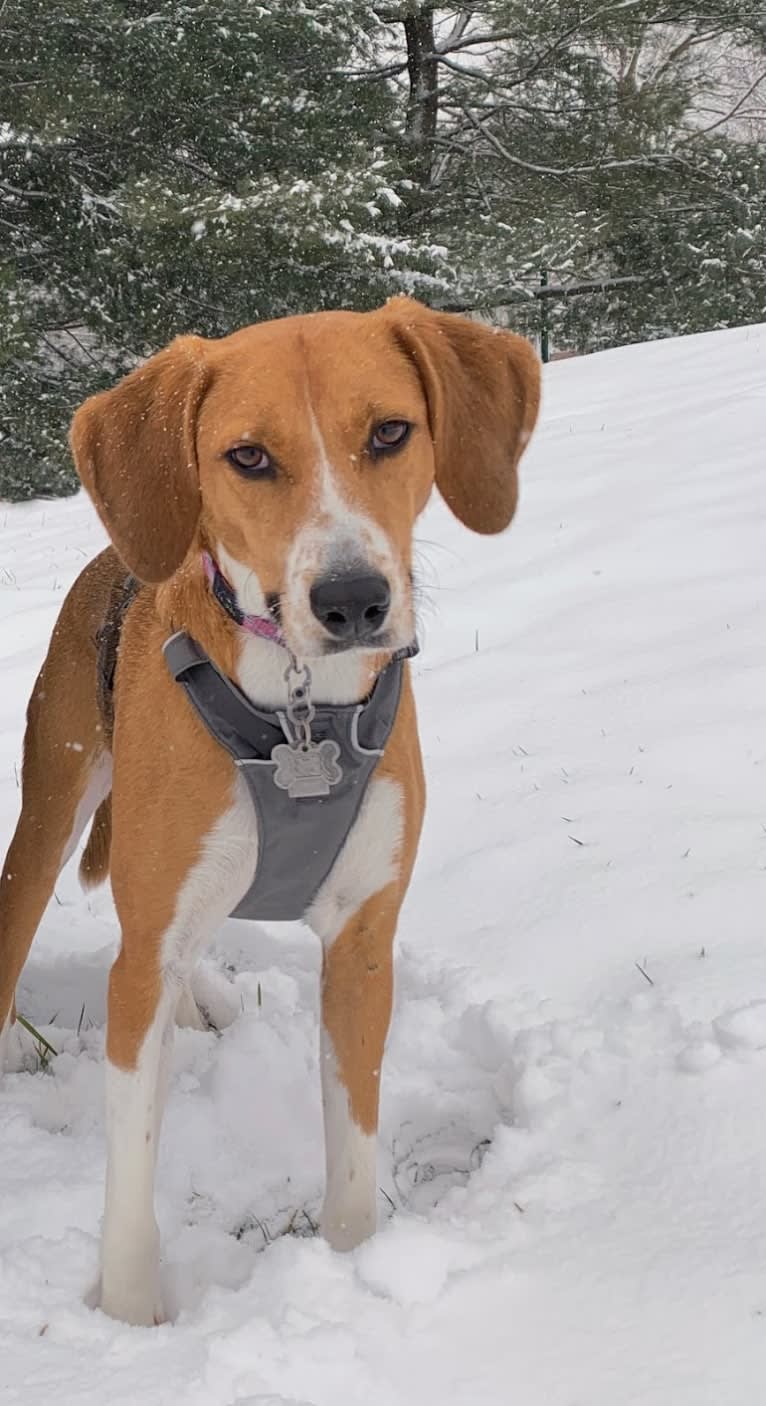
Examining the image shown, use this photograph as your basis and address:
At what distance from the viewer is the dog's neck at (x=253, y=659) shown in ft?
7.51

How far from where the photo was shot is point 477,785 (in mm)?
4172

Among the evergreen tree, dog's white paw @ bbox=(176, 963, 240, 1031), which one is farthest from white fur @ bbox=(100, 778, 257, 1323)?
the evergreen tree

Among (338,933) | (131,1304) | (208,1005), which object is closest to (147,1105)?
(131,1304)

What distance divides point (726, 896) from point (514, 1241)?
4.00 feet

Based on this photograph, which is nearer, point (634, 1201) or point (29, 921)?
point (634, 1201)

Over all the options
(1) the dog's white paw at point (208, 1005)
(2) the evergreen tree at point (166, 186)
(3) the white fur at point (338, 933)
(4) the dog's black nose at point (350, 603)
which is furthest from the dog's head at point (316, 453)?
(2) the evergreen tree at point (166, 186)

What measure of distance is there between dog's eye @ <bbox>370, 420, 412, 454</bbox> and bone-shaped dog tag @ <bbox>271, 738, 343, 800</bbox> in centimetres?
55

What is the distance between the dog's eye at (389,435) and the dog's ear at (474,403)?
0.48 ft

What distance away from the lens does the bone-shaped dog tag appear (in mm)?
2207

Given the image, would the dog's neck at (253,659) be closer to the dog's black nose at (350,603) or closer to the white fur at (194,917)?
the white fur at (194,917)

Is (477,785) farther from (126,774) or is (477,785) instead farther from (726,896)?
(126,774)

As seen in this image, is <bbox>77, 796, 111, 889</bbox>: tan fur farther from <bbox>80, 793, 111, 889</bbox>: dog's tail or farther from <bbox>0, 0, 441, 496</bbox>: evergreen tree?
<bbox>0, 0, 441, 496</bbox>: evergreen tree

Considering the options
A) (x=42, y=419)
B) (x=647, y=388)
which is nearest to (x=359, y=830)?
(x=647, y=388)

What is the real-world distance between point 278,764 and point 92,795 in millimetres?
1105
